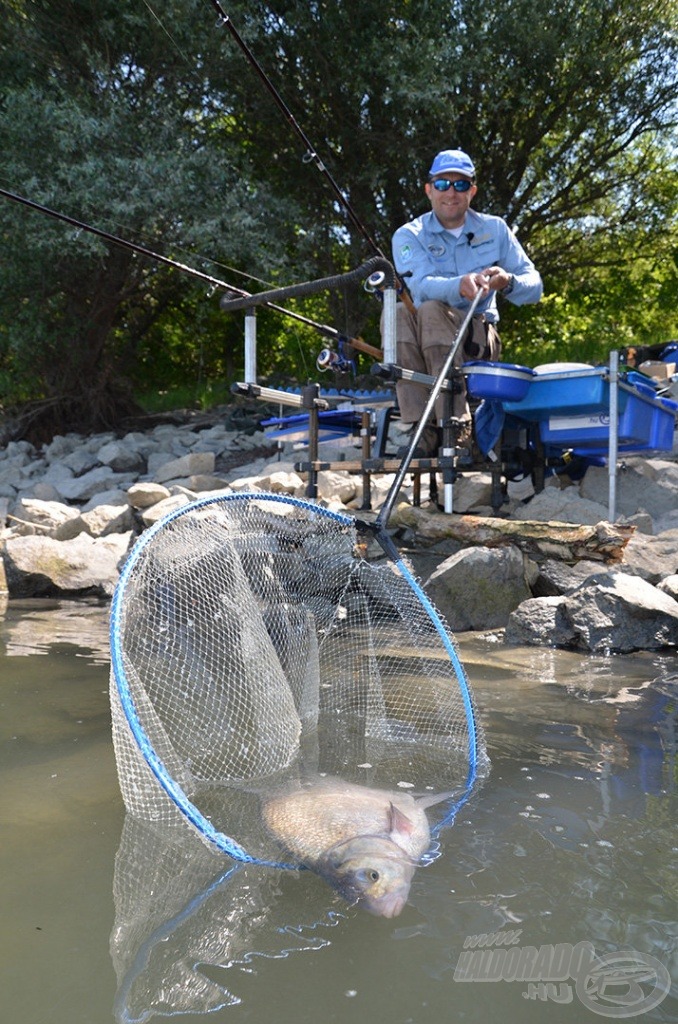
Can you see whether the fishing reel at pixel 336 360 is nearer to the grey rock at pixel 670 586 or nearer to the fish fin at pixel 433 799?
the grey rock at pixel 670 586

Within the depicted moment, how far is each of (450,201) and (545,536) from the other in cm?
201

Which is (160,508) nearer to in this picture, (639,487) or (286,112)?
(286,112)

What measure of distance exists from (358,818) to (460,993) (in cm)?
66

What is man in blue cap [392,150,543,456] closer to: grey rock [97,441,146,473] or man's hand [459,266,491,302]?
man's hand [459,266,491,302]

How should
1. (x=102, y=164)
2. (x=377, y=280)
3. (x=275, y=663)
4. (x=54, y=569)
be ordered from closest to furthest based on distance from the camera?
(x=275, y=663) → (x=377, y=280) → (x=54, y=569) → (x=102, y=164)

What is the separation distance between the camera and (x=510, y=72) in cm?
1174

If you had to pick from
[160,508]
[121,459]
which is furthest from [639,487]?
[121,459]

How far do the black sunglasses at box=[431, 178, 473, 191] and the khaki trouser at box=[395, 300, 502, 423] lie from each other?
0.65 m

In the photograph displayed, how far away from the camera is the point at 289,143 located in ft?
42.0

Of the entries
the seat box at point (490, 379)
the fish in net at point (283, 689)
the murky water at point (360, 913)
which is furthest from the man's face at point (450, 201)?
the murky water at point (360, 913)

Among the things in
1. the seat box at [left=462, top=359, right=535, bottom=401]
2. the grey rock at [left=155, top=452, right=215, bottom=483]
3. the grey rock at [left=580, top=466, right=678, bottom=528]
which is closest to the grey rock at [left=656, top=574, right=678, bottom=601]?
the seat box at [left=462, top=359, right=535, bottom=401]

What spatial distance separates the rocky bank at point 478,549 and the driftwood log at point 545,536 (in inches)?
1.9

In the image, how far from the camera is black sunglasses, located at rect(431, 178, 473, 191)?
17.6 feet

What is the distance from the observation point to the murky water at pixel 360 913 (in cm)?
159
